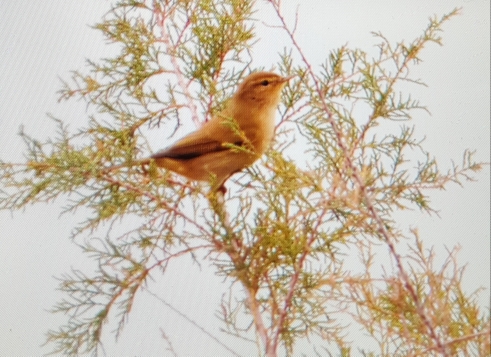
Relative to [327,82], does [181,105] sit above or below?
above

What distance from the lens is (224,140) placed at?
1.18 m

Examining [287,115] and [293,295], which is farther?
[287,115]

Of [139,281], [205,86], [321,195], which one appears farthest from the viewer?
[205,86]

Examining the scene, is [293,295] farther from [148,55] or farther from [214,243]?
[148,55]

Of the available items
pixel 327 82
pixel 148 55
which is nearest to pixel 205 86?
pixel 148 55

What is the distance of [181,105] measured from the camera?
133cm

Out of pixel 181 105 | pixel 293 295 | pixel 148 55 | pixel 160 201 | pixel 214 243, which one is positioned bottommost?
pixel 293 295

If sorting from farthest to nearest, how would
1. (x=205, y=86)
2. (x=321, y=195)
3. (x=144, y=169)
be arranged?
(x=205, y=86) → (x=144, y=169) → (x=321, y=195)

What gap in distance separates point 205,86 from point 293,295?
495mm

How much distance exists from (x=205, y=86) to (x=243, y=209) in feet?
1.26

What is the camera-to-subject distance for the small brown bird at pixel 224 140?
3.86ft

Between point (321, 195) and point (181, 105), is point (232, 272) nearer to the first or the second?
point (321, 195)

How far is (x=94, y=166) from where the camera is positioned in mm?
1053

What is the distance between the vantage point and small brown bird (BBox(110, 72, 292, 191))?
1177 mm
